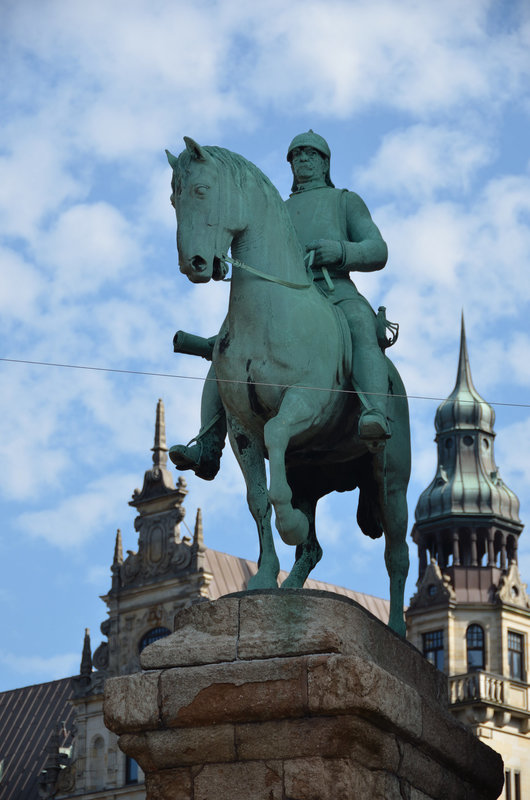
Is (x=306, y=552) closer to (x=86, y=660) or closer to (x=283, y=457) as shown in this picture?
(x=283, y=457)

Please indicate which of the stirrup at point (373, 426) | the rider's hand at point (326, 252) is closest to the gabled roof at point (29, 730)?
the rider's hand at point (326, 252)

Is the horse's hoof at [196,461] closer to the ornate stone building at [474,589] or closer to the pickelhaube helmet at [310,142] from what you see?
the pickelhaube helmet at [310,142]

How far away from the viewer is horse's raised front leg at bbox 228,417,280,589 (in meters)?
10.9

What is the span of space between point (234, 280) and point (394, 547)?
2.31m

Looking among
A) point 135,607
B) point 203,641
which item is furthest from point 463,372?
point 203,641

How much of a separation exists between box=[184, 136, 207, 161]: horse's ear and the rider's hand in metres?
1.22

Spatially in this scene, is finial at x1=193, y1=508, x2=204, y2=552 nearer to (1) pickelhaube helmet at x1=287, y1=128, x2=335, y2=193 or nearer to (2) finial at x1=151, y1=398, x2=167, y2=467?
(2) finial at x1=151, y1=398, x2=167, y2=467

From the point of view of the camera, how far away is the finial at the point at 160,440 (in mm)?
49062

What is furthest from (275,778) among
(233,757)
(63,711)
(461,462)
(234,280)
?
(461,462)

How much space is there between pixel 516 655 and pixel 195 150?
45199 millimetres

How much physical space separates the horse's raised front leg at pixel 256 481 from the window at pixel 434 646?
43.2 metres

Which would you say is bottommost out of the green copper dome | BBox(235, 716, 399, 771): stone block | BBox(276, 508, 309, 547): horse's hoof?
BBox(235, 716, 399, 771): stone block

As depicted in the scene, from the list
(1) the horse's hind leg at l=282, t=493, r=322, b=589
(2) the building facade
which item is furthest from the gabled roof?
(1) the horse's hind leg at l=282, t=493, r=322, b=589

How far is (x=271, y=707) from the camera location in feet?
31.6
